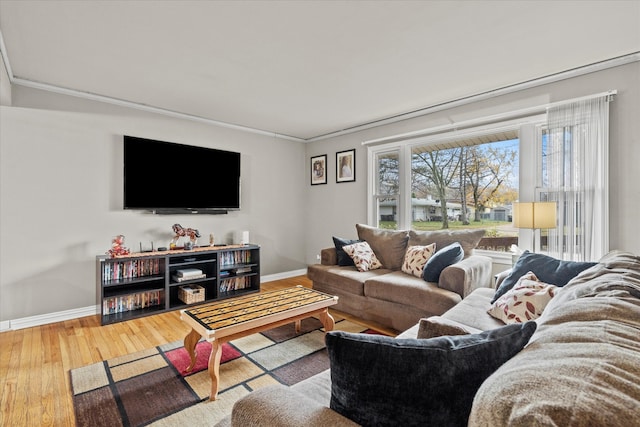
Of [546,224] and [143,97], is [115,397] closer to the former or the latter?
[143,97]

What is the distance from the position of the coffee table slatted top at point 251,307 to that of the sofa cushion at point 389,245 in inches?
51.8

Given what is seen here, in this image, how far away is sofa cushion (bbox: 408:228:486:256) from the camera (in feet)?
10.9

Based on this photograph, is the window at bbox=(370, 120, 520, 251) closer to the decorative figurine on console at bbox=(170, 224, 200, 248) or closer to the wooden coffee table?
the wooden coffee table

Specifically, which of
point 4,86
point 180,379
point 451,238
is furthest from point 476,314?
point 4,86

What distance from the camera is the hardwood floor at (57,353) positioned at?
1825mm

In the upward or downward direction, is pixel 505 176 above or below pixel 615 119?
below

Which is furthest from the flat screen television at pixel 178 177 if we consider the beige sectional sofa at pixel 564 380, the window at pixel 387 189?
the beige sectional sofa at pixel 564 380

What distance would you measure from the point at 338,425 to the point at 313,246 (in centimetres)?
474

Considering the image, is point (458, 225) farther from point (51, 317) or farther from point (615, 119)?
point (51, 317)

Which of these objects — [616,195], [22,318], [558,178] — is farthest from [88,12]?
[616,195]

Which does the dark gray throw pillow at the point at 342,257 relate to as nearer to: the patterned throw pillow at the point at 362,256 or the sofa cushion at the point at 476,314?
the patterned throw pillow at the point at 362,256

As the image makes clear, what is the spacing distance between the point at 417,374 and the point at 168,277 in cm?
350

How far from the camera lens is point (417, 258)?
3.34m

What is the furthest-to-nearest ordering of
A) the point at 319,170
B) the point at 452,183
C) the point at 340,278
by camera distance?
the point at 319,170
the point at 452,183
the point at 340,278
